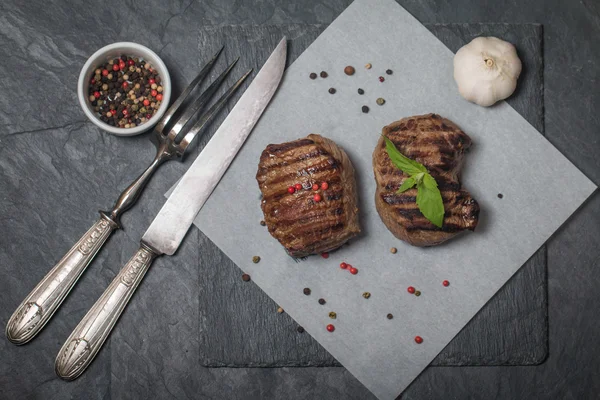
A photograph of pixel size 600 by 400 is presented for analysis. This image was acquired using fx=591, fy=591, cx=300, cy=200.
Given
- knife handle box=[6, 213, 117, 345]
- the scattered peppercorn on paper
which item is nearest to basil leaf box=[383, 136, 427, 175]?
the scattered peppercorn on paper

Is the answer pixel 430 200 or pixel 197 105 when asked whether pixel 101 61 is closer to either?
pixel 197 105

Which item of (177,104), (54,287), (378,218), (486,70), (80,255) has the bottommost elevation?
(54,287)

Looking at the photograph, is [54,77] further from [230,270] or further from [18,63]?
[230,270]

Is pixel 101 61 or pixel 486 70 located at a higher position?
pixel 486 70

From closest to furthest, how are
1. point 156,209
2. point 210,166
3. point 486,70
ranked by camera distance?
point 486,70
point 210,166
point 156,209

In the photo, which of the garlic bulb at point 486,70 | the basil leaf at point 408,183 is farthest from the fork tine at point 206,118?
the garlic bulb at point 486,70

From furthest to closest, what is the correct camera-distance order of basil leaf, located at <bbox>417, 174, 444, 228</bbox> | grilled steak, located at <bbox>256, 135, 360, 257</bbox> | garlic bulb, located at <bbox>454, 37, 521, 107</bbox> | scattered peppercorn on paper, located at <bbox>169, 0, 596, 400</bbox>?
scattered peppercorn on paper, located at <bbox>169, 0, 596, 400</bbox> → garlic bulb, located at <bbox>454, 37, 521, 107</bbox> → grilled steak, located at <bbox>256, 135, 360, 257</bbox> → basil leaf, located at <bbox>417, 174, 444, 228</bbox>

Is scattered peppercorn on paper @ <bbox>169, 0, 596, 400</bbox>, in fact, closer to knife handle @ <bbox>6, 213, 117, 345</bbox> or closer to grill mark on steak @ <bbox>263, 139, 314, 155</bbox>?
grill mark on steak @ <bbox>263, 139, 314, 155</bbox>

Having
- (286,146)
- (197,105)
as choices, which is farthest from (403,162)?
(197,105)
